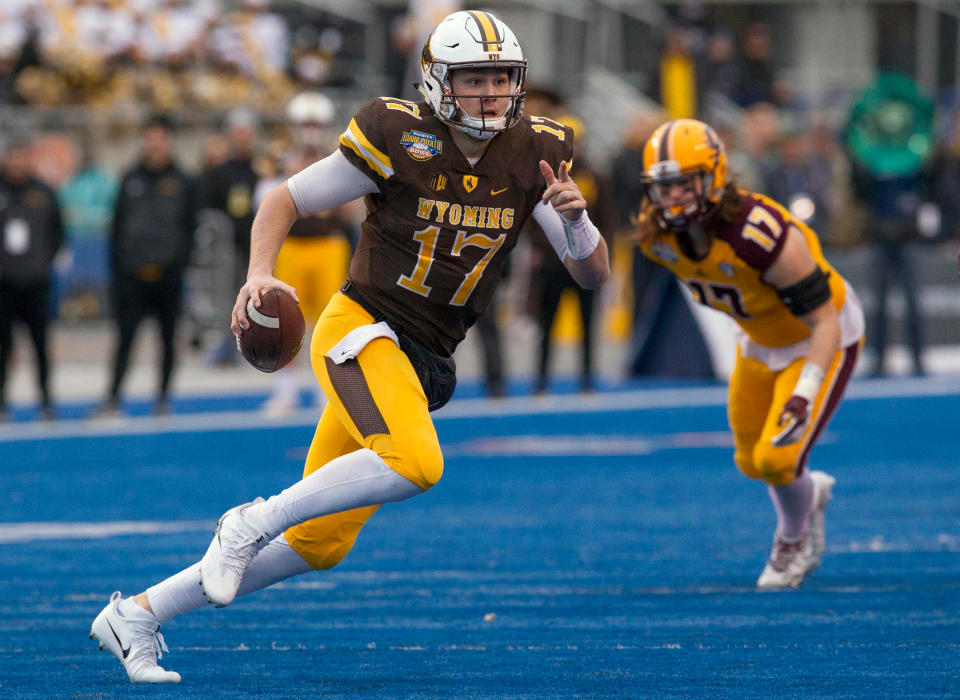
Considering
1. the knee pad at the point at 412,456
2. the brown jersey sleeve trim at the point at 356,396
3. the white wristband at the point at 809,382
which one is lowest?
the white wristband at the point at 809,382

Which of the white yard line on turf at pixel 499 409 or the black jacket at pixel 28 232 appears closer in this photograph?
the white yard line on turf at pixel 499 409

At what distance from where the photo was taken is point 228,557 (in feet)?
14.3

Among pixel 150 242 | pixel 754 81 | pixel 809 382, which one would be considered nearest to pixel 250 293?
pixel 809 382

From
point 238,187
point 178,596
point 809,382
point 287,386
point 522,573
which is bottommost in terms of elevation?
point 287,386

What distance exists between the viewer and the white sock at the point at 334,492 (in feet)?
14.3

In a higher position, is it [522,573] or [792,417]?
[792,417]

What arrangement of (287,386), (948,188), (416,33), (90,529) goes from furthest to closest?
1. (416,33)
2. (948,188)
3. (287,386)
4. (90,529)

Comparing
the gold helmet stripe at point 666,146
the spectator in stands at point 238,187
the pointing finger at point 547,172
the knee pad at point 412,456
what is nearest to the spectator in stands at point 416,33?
the spectator in stands at point 238,187

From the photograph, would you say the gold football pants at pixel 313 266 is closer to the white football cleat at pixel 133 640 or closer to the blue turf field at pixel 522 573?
the blue turf field at pixel 522 573

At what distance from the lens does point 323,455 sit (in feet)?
15.7

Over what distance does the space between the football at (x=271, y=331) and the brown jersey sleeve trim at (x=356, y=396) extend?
0.15 meters

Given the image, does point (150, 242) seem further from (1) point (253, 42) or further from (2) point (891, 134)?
(1) point (253, 42)

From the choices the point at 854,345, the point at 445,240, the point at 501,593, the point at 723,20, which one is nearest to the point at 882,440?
the point at 854,345

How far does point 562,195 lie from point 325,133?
9.55 metres
